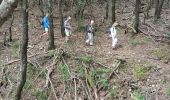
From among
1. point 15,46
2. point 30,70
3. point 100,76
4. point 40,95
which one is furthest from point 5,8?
point 15,46

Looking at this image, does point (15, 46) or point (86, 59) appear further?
point (15, 46)

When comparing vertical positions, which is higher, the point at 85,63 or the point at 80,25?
the point at 80,25

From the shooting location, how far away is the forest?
48.7 feet

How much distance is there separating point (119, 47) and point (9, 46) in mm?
6129

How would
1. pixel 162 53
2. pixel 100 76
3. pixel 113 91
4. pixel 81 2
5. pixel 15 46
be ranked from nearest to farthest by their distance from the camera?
pixel 113 91
pixel 100 76
pixel 162 53
pixel 15 46
pixel 81 2

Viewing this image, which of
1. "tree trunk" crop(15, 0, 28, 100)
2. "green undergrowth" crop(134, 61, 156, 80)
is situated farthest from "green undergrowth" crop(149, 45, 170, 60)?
"tree trunk" crop(15, 0, 28, 100)

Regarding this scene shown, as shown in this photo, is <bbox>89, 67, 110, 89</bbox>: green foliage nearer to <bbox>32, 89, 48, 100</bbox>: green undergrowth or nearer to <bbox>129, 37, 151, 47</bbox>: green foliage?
<bbox>32, 89, 48, 100</bbox>: green undergrowth

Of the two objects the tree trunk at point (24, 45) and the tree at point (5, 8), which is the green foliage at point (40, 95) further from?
the tree at point (5, 8)

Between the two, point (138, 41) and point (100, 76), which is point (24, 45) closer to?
point (100, 76)

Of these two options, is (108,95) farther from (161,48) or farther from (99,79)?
(161,48)

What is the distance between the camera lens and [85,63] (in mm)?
16844

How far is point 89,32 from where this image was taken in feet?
61.5

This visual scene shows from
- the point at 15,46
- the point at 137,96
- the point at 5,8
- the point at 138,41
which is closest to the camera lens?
Result: the point at 5,8

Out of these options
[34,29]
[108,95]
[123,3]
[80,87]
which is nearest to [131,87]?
[108,95]
